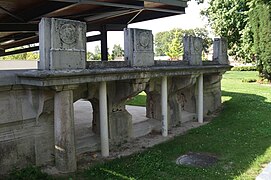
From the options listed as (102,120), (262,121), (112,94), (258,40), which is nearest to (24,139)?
(102,120)

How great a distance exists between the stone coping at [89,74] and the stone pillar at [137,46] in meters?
0.28

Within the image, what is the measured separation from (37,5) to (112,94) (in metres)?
3.32

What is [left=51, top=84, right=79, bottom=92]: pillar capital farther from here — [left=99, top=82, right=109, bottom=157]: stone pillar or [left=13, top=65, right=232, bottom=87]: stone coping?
[left=99, top=82, right=109, bottom=157]: stone pillar

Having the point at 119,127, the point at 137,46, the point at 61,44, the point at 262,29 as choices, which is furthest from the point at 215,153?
the point at 262,29

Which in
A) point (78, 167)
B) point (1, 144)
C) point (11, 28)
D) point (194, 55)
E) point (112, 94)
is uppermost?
point (11, 28)

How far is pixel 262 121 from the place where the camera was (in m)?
11.8

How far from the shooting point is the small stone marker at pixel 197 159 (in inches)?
296

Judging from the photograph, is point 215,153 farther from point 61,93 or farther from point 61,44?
point 61,44

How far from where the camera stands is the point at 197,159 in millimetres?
7914

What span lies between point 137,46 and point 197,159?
11.6ft

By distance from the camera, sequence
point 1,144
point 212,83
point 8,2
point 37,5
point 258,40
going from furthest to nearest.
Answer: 1. point 258,40
2. point 212,83
3. point 37,5
4. point 8,2
5. point 1,144

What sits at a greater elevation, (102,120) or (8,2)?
(8,2)

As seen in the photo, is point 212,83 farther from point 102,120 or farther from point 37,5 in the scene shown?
point 37,5

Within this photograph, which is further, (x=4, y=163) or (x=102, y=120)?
(x=102, y=120)
